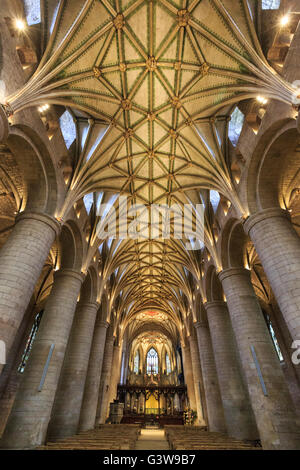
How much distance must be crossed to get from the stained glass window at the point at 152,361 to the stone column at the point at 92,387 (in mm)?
33856

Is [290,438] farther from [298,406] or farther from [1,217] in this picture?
[1,217]

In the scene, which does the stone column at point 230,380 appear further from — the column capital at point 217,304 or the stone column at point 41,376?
the stone column at point 41,376

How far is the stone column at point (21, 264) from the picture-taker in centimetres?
761

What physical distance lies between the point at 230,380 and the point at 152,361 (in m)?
40.0

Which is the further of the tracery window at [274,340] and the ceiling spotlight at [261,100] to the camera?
the tracery window at [274,340]

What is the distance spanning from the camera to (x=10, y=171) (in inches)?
453

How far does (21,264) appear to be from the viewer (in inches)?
337

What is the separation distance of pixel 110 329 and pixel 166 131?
777 inches

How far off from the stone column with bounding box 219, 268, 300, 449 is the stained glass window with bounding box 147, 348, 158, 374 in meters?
42.3

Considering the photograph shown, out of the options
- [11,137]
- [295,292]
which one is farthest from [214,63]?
[295,292]

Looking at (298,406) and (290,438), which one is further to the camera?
(298,406)

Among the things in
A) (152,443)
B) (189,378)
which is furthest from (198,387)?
(152,443)

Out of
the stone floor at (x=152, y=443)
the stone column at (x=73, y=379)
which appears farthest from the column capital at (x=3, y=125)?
the stone floor at (x=152, y=443)

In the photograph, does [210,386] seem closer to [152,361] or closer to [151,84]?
[151,84]
